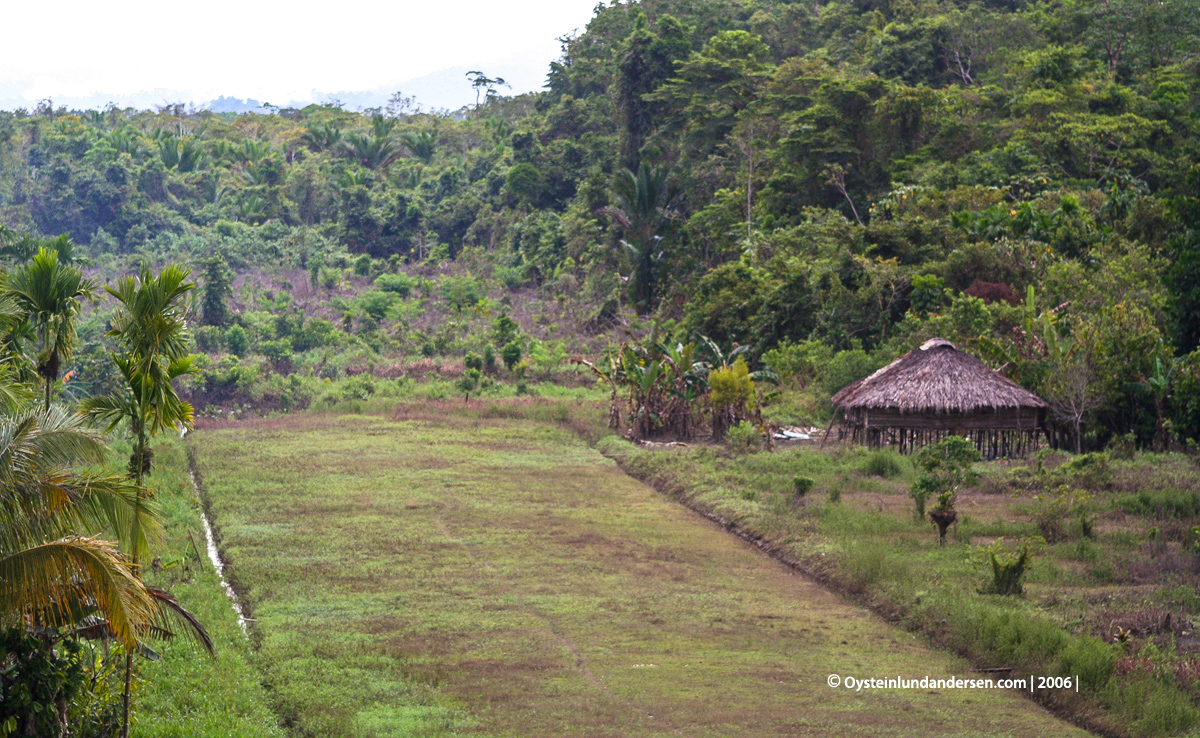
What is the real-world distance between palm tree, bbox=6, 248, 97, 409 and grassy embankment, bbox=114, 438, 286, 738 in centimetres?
268

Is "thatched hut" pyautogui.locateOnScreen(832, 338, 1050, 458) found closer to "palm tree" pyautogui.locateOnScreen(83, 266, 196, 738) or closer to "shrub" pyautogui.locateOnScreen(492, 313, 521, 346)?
"palm tree" pyautogui.locateOnScreen(83, 266, 196, 738)

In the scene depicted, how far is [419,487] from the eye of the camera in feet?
56.5

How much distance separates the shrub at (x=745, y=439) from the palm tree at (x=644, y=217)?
1428cm

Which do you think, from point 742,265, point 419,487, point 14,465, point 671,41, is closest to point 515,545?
point 419,487

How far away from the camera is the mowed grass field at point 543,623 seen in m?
7.94

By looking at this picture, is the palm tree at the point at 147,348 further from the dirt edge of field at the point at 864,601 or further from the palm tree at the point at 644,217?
the palm tree at the point at 644,217

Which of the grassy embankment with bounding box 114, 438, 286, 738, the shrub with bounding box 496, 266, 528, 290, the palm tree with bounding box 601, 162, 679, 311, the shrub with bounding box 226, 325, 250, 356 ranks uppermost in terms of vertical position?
the palm tree with bounding box 601, 162, 679, 311

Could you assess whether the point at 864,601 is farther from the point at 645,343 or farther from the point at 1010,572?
the point at 645,343

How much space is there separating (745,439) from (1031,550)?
28.1ft

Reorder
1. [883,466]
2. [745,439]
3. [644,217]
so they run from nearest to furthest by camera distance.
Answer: [883,466] → [745,439] → [644,217]

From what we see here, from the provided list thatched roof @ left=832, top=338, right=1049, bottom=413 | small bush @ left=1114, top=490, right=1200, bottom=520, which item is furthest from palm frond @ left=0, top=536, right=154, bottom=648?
thatched roof @ left=832, top=338, right=1049, bottom=413

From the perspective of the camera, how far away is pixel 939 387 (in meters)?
18.0

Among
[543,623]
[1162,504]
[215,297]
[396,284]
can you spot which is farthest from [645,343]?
[396,284]

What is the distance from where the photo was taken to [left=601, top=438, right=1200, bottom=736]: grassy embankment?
8.19 meters
